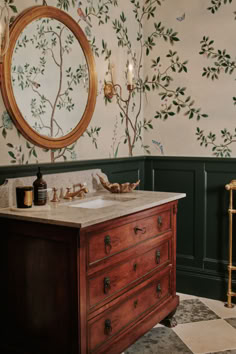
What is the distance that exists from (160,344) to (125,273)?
0.67 meters

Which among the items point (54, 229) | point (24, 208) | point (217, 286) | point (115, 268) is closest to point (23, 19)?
Answer: point (24, 208)

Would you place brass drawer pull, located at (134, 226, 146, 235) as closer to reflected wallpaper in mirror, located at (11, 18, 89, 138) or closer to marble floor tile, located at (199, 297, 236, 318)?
reflected wallpaper in mirror, located at (11, 18, 89, 138)

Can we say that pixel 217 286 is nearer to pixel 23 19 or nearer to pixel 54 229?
pixel 54 229

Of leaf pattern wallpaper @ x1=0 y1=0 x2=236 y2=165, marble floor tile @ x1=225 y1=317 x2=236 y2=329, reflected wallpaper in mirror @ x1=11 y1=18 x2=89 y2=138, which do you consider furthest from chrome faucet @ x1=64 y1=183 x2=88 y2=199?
marble floor tile @ x1=225 y1=317 x2=236 y2=329

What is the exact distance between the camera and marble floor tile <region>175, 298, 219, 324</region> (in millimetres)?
3078

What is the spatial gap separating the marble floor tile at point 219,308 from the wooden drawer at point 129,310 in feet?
1.80

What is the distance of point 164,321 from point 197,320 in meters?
0.26

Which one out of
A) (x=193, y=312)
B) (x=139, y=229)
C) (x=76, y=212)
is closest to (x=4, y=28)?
(x=76, y=212)

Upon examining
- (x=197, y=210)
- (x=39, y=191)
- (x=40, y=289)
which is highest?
(x=39, y=191)

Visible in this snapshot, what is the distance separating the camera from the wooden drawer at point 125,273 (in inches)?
→ 83.5

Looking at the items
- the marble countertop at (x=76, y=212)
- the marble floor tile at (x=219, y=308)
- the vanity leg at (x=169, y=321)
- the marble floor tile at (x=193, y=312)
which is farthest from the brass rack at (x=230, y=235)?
the marble countertop at (x=76, y=212)

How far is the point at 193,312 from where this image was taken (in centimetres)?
321

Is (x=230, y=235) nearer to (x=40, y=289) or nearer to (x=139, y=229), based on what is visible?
(x=139, y=229)

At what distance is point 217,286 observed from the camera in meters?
3.48
